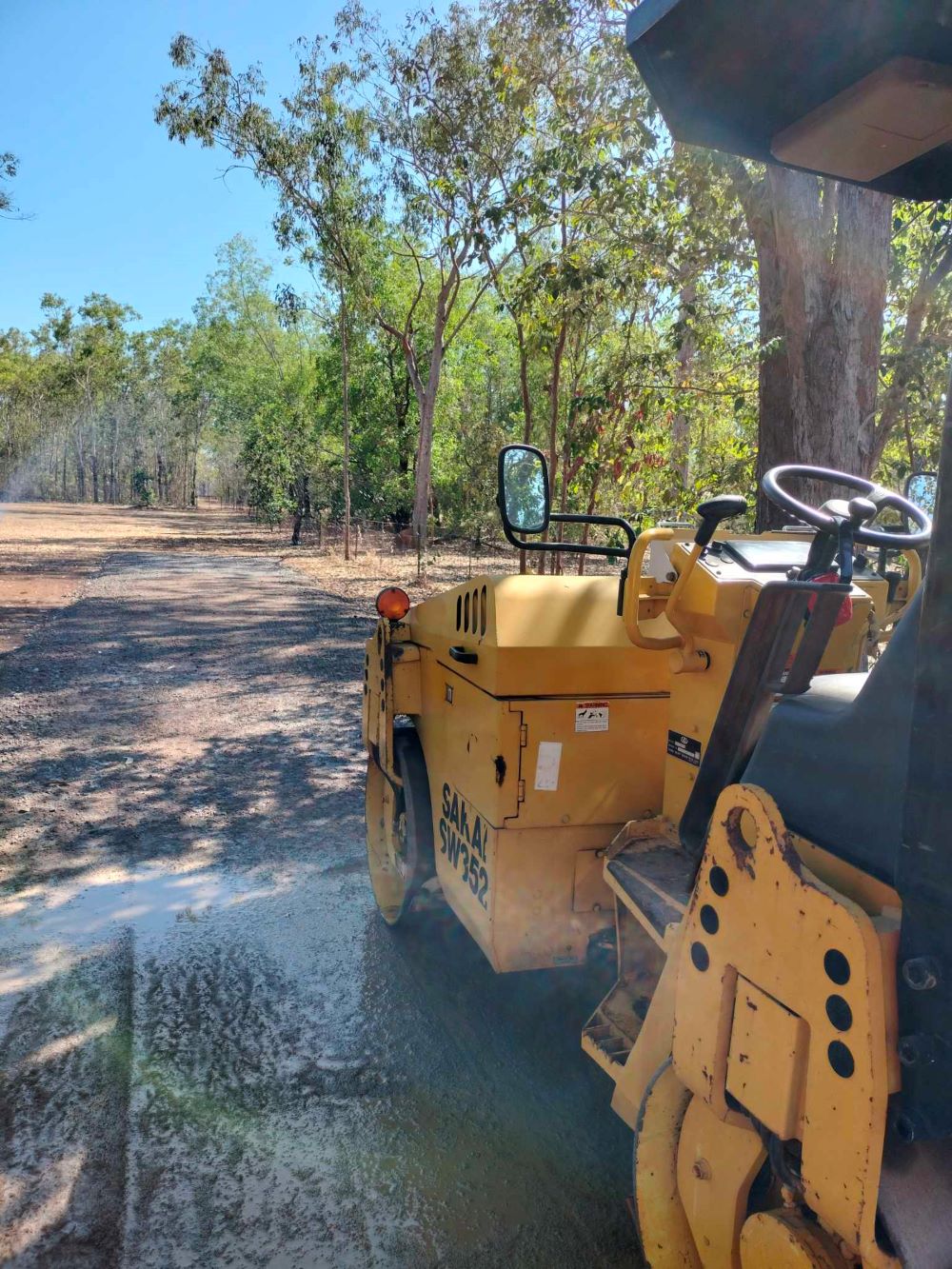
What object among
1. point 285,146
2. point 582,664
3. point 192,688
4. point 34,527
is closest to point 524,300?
point 192,688

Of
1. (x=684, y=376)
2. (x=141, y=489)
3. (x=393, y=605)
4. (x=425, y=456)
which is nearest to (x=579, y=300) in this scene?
(x=684, y=376)

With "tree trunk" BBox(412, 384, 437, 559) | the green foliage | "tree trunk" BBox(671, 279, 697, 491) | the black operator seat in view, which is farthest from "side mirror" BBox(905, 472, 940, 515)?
the green foliage

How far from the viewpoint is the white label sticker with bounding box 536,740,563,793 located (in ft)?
9.12

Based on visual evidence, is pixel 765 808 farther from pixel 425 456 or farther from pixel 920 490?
pixel 425 456

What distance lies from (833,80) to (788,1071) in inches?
63.9

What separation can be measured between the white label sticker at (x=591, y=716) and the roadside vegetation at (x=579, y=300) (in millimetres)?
4461

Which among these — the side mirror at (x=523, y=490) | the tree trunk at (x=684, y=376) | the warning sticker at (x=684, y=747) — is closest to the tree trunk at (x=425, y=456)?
the tree trunk at (x=684, y=376)

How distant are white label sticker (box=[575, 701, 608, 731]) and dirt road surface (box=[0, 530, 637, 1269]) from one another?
3.93 ft

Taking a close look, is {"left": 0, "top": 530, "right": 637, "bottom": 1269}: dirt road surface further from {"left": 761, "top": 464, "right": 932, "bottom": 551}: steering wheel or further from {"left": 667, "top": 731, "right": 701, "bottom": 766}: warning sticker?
{"left": 761, "top": 464, "right": 932, "bottom": 551}: steering wheel

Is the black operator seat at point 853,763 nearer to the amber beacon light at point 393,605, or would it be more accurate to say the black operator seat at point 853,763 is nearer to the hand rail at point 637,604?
the hand rail at point 637,604

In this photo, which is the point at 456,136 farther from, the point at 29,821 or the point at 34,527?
the point at 34,527

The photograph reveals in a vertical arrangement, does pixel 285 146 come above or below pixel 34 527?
above

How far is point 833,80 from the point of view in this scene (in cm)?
163

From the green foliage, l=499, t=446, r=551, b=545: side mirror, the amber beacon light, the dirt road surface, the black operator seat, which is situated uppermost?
l=499, t=446, r=551, b=545: side mirror
